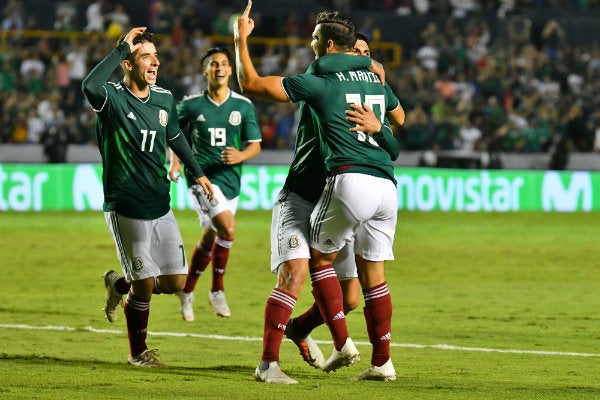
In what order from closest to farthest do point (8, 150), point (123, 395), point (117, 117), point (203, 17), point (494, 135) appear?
point (123, 395) → point (117, 117) → point (8, 150) → point (494, 135) → point (203, 17)

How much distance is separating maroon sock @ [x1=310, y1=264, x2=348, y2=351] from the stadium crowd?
56.0 ft

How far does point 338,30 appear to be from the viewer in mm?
7305

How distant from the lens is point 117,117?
8086mm

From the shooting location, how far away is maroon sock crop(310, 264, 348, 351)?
24.4 ft

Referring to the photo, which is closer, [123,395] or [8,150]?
[123,395]

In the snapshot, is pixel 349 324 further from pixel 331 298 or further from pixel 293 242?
pixel 293 242

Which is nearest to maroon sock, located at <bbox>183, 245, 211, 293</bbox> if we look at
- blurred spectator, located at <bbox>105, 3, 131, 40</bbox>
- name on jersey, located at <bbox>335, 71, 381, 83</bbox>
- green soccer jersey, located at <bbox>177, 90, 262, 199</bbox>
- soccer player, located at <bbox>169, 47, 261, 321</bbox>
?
soccer player, located at <bbox>169, 47, 261, 321</bbox>

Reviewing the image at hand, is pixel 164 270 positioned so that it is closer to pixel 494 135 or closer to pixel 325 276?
pixel 325 276

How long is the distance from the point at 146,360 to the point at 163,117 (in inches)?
66.9

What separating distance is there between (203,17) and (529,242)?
13.6m

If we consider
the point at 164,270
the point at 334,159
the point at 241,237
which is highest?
the point at 334,159

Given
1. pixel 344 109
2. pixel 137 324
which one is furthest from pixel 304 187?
pixel 137 324

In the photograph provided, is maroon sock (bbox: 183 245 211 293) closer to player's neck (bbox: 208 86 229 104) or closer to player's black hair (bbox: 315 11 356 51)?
player's neck (bbox: 208 86 229 104)

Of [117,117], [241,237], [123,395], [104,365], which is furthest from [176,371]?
[241,237]
